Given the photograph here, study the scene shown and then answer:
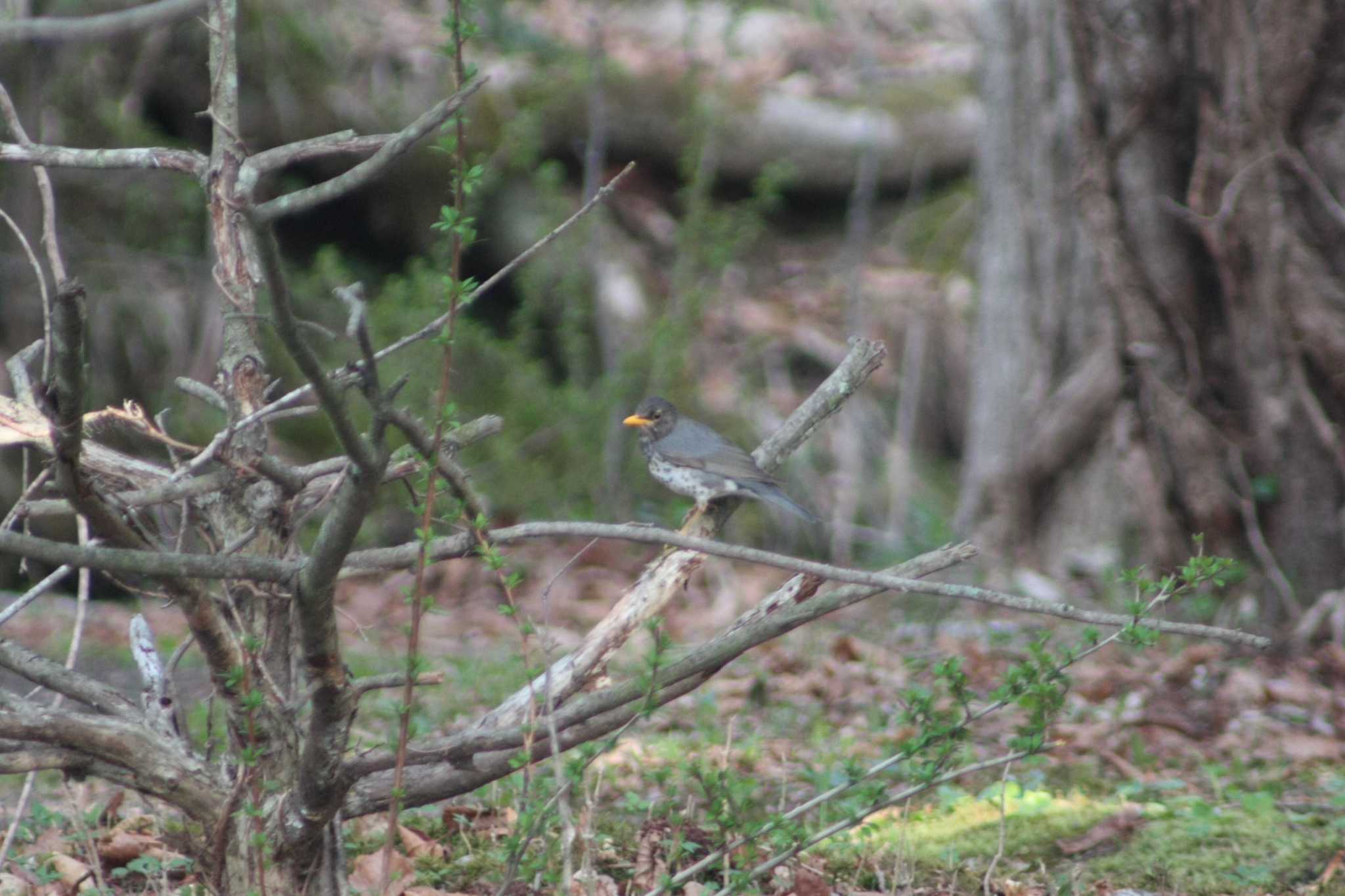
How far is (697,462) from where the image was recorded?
4746mm

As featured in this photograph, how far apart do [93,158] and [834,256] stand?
29.6ft

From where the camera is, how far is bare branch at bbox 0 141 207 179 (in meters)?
2.33

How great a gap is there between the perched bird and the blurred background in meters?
0.36

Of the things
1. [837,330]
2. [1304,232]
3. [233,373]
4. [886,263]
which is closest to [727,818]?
[233,373]

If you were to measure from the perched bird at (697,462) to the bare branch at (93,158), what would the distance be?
1576 mm

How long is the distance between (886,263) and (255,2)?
4.97m

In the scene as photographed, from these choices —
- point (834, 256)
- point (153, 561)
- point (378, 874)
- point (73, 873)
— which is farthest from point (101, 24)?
point (834, 256)

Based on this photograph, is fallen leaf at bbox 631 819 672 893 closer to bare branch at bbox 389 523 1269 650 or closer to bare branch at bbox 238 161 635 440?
bare branch at bbox 389 523 1269 650

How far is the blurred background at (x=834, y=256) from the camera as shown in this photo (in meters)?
5.50

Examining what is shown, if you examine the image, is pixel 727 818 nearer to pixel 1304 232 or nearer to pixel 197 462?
pixel 197 462

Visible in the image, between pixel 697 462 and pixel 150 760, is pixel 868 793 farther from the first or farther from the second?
pixel 697 462

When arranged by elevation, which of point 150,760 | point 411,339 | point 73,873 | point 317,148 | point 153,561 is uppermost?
point 317,148

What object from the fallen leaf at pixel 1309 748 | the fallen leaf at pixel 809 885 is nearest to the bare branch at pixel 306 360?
the fallen leaf at pixel 809 885

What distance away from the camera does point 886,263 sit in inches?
423
